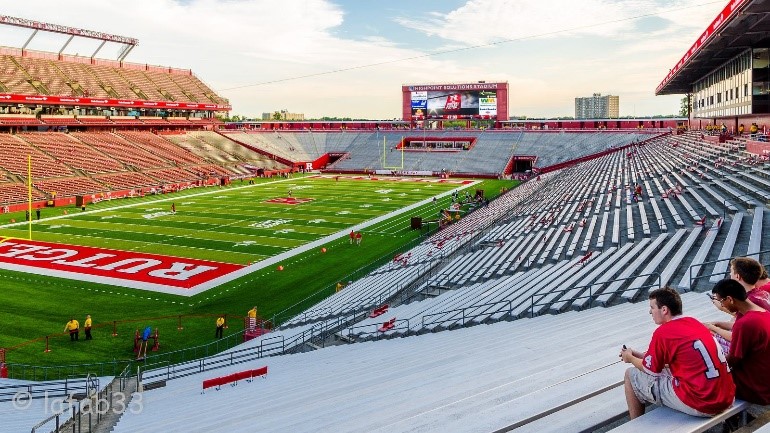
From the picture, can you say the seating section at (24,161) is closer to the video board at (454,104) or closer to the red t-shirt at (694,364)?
the video board at (454,104)

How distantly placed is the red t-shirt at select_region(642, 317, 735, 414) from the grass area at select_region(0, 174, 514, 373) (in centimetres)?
1449

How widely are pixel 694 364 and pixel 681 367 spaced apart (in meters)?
0.09

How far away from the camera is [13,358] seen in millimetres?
15375

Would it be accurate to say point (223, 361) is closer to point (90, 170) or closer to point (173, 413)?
point (173, 413)

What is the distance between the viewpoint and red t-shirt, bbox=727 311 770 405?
13.5 ft

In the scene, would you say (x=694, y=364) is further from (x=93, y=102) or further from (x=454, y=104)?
(x=454, y=104)

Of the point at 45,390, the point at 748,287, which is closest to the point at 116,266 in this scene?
the point at 45,390

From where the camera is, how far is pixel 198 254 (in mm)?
27906

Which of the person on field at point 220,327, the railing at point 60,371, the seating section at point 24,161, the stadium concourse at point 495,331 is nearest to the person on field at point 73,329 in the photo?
the railing at point 60,371

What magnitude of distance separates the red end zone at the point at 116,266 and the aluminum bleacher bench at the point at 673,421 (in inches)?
762

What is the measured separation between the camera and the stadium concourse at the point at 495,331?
594 cm

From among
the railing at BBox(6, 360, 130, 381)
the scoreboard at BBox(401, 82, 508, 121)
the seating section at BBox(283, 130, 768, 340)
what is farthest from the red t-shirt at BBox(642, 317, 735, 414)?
the scoreboard at BBox(401, 82, 508, 121)

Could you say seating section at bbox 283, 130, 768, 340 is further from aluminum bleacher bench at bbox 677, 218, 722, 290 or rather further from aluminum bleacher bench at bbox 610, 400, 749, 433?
aluminum bleacher bench at bbox 610, 400, 749, 433

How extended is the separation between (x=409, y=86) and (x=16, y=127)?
146ft
